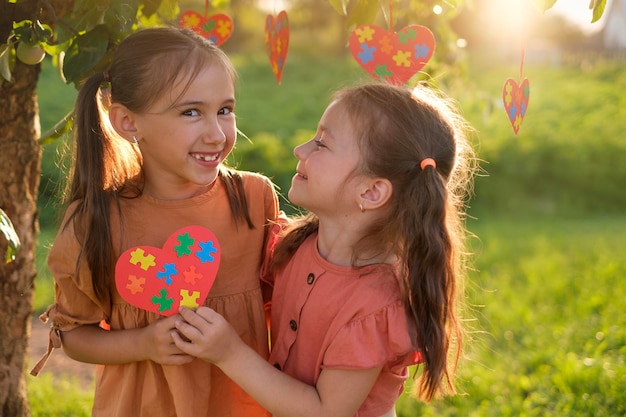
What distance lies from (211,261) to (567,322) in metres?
2.66

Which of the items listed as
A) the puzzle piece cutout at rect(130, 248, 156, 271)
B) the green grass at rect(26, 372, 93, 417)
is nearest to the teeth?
the puzzle piece cutout at rect(130, 248, 156, 271)

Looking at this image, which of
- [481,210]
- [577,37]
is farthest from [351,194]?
[577,37]

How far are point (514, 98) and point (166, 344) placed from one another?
95 cm

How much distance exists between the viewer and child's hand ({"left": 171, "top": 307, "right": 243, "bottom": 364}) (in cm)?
155

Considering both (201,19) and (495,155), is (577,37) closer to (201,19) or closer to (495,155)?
(495,155)

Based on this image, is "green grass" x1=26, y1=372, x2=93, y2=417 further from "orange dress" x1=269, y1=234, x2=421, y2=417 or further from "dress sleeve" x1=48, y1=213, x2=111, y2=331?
"orange dress" x1=269, y1=234, x2=421, y2=417

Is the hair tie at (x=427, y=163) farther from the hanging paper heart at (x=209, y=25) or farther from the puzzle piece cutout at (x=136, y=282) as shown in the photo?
the hanging paper heart at (x=209, y=25)

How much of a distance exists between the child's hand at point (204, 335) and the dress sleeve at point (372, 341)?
209 mm

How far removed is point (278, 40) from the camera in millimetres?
2082

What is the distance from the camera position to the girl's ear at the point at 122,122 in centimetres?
172

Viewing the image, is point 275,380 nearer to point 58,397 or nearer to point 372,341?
point 372,341

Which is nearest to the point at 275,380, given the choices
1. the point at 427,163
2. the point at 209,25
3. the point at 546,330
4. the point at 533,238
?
the point at 427,163

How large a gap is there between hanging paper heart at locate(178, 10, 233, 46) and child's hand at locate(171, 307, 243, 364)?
85 cm

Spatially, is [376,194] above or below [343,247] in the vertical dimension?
above
